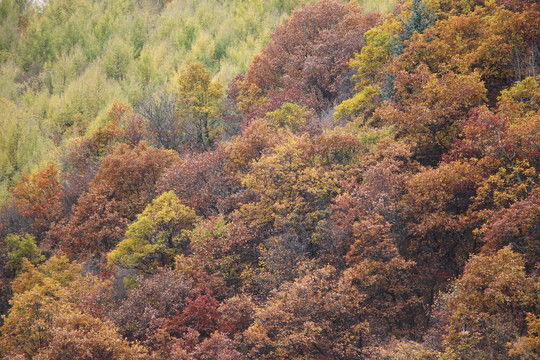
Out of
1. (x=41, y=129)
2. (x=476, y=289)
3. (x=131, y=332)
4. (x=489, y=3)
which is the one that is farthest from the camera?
(x=41, y=129)

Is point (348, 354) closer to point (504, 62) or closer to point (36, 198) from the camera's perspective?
point (504, 62)

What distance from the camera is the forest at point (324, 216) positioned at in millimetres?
18984

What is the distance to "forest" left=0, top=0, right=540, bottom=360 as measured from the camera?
747 inches

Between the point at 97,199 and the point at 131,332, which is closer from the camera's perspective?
the point at 131,332

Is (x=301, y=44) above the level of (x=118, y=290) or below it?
above

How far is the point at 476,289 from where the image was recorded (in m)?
16.0

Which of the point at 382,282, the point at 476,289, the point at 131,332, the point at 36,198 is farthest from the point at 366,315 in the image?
the point at 36,198

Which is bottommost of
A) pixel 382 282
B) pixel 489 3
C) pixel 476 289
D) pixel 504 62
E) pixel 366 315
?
pixel 366 315

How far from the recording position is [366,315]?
73.7 ft

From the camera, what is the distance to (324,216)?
2603cm

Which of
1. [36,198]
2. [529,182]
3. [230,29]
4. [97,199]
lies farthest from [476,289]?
[230,29]

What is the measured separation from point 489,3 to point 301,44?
22.2 meters

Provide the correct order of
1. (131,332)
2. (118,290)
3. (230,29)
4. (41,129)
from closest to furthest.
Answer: (131,332) < (118,290) < (41,129) < (230,29)

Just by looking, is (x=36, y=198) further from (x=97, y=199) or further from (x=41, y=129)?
(x=41, y=129)
